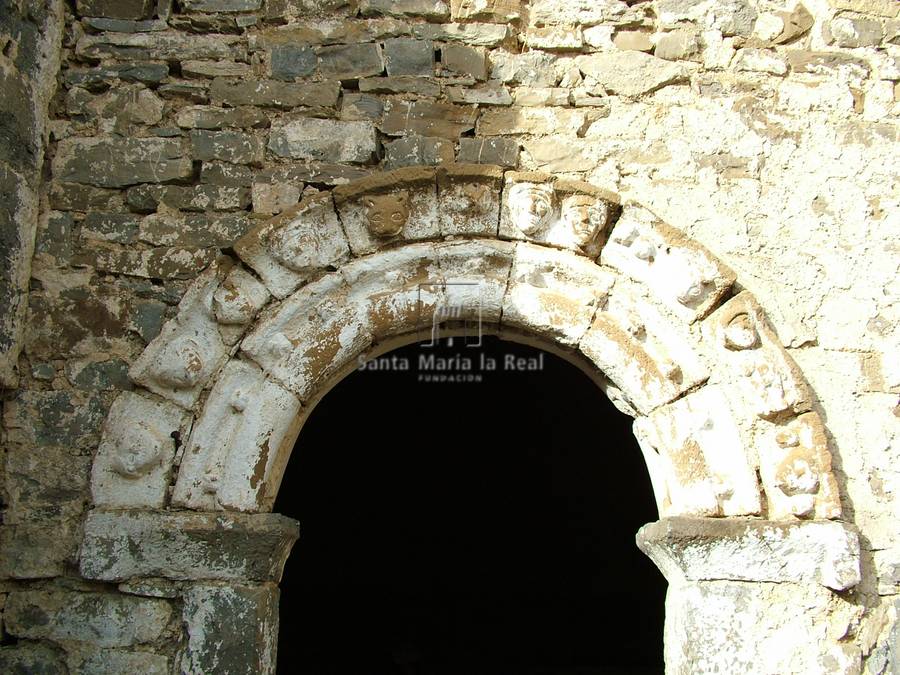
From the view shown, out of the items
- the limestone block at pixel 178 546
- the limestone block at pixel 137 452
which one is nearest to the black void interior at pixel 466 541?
the limestone block at pixel 137 452

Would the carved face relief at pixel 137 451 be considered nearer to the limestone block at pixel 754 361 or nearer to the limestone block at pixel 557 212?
the limestone block at pixel 557 212

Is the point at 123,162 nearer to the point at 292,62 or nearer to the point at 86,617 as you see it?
the point at 292,62

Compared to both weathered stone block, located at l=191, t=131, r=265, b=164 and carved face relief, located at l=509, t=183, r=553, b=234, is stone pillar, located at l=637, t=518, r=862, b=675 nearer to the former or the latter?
carved face relief, located at l=509, t=183, r=553, b=234

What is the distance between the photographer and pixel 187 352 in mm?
2977

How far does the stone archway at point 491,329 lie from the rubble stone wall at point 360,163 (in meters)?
0.03

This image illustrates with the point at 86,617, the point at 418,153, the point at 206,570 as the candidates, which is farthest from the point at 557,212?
the point at 86,617

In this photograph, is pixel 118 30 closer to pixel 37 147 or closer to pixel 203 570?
A: pixel 37 147

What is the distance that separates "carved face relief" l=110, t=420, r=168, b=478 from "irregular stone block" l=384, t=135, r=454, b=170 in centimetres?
115

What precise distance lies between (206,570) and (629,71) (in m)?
2.15

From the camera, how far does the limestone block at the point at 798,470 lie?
2820 millimetres

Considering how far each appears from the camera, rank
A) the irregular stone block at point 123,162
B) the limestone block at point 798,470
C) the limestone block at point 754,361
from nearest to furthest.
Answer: the limestone block at point 798,470 → the limestone block at point 754,361 → the irregular stone block at point 123,162

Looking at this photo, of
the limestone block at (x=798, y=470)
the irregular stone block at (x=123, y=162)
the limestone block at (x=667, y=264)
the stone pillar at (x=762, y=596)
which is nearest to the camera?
the stone pillar at (x=762, y=596)

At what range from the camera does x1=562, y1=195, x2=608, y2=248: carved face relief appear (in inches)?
121

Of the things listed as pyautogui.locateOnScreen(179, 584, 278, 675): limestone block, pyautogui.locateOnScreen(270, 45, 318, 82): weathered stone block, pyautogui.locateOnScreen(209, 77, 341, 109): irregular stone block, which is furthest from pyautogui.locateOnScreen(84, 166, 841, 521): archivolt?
pyautogui.locateOnScreen(270, 45, 318, 82): weathered stone block
